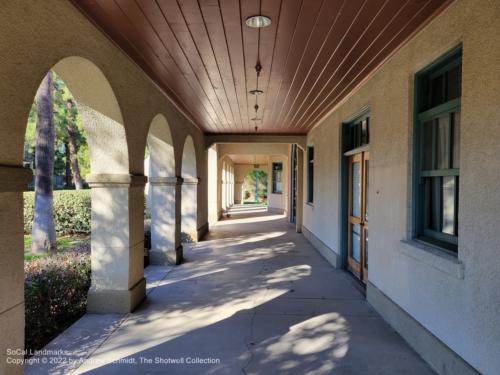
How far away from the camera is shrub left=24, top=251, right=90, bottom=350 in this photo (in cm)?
362

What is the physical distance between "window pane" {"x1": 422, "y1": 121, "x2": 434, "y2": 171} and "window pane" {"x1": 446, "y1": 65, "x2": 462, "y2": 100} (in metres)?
0.36

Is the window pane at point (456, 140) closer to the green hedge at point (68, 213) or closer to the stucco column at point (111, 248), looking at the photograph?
the stucco column at point (111, 248)

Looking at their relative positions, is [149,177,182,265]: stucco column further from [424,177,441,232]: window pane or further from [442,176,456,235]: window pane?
[442,176,456,235]: window pane

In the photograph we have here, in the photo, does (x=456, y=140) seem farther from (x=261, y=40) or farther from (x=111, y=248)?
(x=111, y=248)

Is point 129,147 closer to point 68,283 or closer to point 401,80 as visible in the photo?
point 68,283

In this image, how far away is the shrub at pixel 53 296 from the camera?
362 cm

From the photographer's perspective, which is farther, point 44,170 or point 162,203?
point 44,170

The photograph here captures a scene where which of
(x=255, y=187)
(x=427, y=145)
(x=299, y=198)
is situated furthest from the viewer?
(x=255, y=187)

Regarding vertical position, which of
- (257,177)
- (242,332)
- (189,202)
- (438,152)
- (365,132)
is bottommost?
(242,332)

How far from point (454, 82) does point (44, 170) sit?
24.9ft

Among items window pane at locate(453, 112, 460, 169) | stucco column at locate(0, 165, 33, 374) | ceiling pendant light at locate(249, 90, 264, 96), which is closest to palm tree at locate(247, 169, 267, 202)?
ceiling pendant light at locate(249, 90, 264, 96)

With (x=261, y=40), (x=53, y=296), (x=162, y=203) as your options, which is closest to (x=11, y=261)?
(x=53, y=296)

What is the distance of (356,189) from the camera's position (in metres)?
6.04

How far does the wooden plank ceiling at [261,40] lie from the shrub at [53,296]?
2630 millimetres
